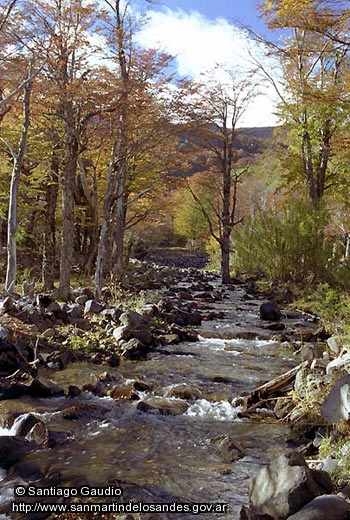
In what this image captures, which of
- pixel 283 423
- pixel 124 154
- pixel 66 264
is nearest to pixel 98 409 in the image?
pixel 283 423

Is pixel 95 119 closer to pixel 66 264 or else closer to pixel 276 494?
pixel 66 264

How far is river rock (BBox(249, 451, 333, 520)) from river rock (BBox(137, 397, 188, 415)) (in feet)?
7.51

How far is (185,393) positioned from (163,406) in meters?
0.54

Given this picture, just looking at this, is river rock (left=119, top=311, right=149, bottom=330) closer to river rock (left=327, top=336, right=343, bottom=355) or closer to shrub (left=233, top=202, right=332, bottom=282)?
river rock (left=327, top=336, right=343, bottom=355)

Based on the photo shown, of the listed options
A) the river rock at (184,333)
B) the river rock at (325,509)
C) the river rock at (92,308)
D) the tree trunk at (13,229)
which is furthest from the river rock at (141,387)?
the tree trunk at (13,229)

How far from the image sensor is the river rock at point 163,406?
564cm

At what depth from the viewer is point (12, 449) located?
4.37m

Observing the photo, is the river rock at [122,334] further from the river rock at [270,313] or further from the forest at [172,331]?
the river rock at [270,313]

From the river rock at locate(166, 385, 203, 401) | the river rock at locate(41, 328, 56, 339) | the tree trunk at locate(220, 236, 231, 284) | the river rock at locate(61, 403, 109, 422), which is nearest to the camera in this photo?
the river rock at locate(61, 403, 109, 422)

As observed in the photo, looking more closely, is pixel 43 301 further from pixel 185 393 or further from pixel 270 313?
pixel 270 313

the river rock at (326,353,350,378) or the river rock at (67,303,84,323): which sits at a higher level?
the river rock at (326,353,350,378)

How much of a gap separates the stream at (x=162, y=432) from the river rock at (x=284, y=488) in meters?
0.33

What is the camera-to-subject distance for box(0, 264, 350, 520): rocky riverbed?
3.72 m

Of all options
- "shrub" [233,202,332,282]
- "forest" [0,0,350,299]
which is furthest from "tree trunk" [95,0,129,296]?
"shrub" [233,202,332,282]
